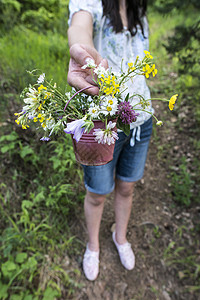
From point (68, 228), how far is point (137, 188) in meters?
0.91

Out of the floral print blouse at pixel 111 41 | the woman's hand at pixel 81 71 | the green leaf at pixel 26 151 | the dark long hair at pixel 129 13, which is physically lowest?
the green leaf at pixel 26 151

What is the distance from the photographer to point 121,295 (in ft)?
5.64

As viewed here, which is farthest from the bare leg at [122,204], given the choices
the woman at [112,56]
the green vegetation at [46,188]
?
the green vegetation at [46,188]

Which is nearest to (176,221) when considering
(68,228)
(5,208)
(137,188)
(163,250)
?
(163,250)

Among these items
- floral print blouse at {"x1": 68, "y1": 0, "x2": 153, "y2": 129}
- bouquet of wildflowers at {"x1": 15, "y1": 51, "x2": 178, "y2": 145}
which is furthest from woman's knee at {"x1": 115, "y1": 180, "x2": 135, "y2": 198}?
bouquet of wildflowers at {"x1": 15, "y1": 51, "x2": 178, "y2": 145}

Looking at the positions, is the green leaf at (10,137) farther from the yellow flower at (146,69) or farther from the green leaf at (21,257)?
the yellow flower at (146,69)

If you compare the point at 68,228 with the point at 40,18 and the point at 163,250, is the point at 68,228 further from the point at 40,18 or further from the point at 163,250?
the point at 40,18

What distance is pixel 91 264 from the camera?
68.4 inches

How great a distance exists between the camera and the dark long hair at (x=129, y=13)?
46.0 inches

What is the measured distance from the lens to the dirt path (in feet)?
5.74

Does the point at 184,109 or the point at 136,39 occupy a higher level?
the point at 136,39

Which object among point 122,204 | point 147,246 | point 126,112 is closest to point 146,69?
point 126,112

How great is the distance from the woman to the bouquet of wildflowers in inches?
2.8

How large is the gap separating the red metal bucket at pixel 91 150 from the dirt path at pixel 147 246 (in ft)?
4.30
